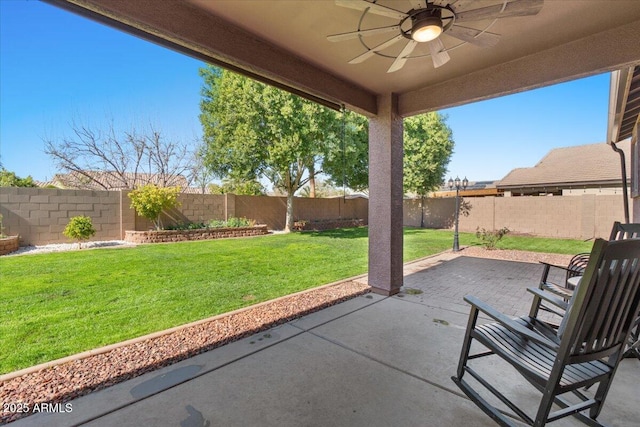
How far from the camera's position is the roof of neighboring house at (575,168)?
12242 mm

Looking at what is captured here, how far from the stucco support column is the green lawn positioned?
1160mm

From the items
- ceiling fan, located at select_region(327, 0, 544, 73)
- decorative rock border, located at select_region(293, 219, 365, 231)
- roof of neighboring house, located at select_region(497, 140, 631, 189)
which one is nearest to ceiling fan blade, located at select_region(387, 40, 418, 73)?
ceiling fan, located at select_region(327, 0, 544, 73)

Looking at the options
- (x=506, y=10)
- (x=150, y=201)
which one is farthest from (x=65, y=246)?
(x=506, y=10)

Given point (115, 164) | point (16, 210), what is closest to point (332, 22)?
point (16, 210)

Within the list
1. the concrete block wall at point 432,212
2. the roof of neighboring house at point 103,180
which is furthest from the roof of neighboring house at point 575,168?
the roof of neighboring house at point 103,180

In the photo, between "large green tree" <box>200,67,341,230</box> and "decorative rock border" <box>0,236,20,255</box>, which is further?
"large green tree" <box>200,67,341,230</box>

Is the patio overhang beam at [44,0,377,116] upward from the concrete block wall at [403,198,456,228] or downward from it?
upward

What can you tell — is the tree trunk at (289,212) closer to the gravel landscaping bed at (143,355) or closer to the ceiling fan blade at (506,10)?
the gravel landscaping bed at (143,355)

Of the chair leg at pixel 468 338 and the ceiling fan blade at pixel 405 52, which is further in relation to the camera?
the ceiling fan blade at pixel 405 52

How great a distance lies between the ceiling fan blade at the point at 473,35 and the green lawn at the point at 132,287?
12.0 feet

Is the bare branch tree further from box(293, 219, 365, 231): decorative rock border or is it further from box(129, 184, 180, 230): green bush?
box(293, 219, 365, 231): decorative rock border

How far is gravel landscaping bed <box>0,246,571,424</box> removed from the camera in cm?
207

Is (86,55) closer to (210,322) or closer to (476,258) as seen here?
(210,322)

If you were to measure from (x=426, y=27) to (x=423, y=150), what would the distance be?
13.7 meters
